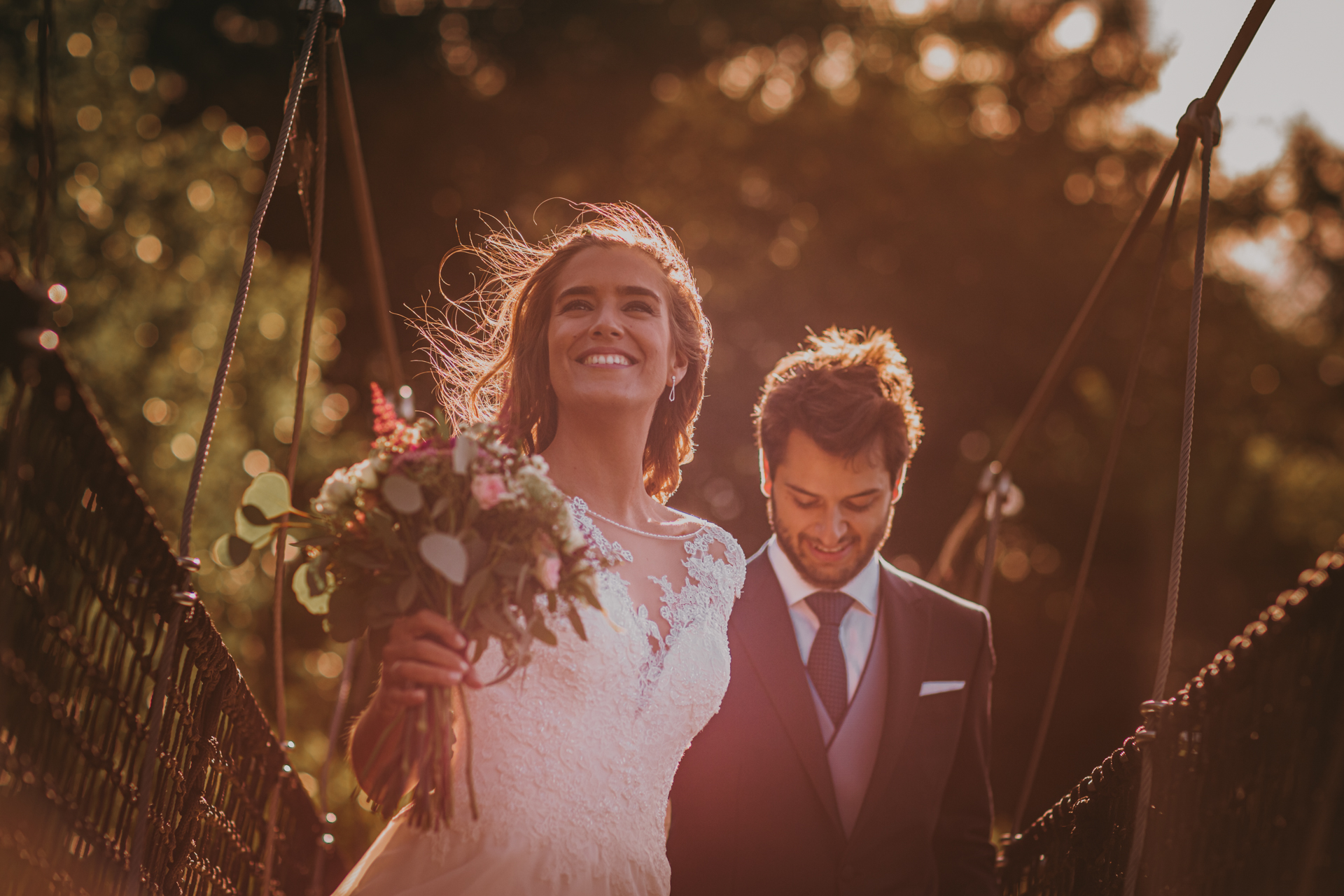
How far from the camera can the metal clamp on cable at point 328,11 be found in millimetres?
2451

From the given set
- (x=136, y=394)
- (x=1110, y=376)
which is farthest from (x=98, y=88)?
(x=1110, y=376)

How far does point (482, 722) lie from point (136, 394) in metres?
8.48

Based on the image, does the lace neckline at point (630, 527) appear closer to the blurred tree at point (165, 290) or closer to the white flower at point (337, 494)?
the white flower at point (337, 494)

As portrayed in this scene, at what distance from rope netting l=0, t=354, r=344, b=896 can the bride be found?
0.34m

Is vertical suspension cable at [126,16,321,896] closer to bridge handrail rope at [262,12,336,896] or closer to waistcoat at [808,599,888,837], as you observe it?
bridge handrail rope at [262,12,336,896]

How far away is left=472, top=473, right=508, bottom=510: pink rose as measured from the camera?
5.82 feet

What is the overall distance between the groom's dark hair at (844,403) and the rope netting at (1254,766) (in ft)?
3.15

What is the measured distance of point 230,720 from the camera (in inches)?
91.4

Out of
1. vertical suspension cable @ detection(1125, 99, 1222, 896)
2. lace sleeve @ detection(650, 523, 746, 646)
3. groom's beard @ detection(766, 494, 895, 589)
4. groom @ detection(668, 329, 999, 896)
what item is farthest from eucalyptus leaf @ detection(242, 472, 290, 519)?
vertical suspension cable @ detection(1125, 99, 1222, 896)

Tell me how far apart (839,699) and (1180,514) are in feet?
3.35

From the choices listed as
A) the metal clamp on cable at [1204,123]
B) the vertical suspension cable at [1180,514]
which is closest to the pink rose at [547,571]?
the vertical suspension cable at [1180,514]

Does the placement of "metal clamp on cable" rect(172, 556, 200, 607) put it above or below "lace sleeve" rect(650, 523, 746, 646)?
below

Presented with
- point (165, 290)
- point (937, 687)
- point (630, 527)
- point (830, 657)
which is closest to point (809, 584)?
point (830, 657)

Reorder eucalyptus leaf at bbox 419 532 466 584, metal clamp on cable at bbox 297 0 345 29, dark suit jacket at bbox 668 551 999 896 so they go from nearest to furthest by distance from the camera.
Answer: eucalyptus leaf at bbox 419 532 466 584 < metal clamp on cable at bbox 297 0 345 29 < dark suit jacket at bbox 668 551 999 896
